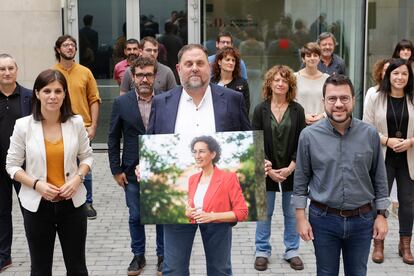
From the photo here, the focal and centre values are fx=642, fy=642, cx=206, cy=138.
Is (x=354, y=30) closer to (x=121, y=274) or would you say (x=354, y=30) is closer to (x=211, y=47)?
(x=211, y=47)

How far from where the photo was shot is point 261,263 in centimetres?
631

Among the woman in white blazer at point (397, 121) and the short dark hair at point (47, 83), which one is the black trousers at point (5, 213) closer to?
the short dark hair at point (47, 83)

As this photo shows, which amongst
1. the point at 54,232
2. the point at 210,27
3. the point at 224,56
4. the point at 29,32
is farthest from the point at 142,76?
the point at 210,27

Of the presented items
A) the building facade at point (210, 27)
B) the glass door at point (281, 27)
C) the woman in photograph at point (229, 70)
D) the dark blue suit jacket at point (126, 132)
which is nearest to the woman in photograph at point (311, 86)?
the woman in photograph at point (229, 70)

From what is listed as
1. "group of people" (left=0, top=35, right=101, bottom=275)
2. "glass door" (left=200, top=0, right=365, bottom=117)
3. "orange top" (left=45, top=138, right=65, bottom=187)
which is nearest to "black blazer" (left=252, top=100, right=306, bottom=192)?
"group of people" (left=0, top=35, right=101, bottom=275)

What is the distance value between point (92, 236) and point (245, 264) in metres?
1.98

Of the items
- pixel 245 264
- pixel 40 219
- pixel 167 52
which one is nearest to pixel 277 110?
pixel 245 264

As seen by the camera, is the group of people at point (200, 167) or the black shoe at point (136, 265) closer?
the group of people at point (200, 167)

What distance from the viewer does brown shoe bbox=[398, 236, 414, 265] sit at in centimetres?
648

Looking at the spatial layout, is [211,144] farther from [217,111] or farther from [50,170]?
[50,170]

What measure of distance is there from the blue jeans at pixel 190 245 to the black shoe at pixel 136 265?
164 centimetres

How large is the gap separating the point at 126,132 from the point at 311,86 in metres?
2.59

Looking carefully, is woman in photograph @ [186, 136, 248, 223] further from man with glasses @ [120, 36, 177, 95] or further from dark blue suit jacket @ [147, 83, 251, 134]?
man with glasses @ [120, 36, 177, 95]

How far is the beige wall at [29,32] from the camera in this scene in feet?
39.0
